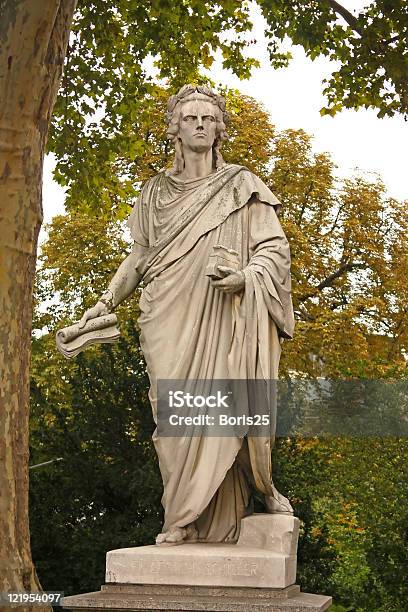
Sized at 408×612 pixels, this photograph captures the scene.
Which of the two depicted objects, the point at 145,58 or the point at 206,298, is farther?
the point at 145,58

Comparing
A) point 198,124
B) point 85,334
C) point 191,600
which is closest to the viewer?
point 191,600

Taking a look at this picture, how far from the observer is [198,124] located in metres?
7.02

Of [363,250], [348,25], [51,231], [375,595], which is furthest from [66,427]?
[363,250]

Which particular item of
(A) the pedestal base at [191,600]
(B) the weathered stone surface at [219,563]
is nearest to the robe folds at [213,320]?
(B) the weathered stone surface at [219,563]

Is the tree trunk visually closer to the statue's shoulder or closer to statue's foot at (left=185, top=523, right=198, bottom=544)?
statue's foot at (left=185, top=523, right=198, bottom=544)

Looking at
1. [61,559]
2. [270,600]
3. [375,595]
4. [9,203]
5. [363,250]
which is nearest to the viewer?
[270,600]

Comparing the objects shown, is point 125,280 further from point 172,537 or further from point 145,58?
point 145,58

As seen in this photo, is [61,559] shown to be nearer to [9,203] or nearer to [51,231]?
[9,203]

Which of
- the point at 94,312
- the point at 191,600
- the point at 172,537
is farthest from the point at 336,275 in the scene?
the point at 191,600

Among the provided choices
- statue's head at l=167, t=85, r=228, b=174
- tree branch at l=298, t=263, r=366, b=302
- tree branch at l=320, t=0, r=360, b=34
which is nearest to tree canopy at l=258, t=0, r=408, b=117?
tree branch at l=320, t=0, r=360, b=34

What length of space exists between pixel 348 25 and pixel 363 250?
12.7 m

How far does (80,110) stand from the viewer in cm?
Result: 1511

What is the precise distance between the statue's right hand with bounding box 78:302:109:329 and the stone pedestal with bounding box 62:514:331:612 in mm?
1431

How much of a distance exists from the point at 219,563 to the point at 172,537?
52 centimetres
